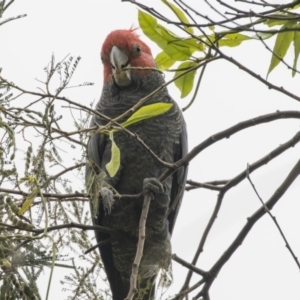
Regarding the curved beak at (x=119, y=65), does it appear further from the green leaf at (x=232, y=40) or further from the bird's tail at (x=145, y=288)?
the green leaf at (x=232, y=40)

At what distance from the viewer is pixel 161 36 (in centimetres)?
180

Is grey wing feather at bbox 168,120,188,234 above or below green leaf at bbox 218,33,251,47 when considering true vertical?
above

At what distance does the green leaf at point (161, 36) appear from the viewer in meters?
1.78

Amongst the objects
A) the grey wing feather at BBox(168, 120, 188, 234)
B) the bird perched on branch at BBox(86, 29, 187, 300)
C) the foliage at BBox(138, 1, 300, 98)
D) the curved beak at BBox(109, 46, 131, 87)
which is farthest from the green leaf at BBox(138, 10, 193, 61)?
the curved beak at BBox(109, 46, 131, 87)

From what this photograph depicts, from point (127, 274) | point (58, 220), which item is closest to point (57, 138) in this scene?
point (58, 220)

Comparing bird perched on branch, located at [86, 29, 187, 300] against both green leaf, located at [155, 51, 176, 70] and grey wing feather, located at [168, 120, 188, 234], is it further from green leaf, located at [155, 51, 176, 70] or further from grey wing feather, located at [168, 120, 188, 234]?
green leaf, located at [155, 51, 176, 70]

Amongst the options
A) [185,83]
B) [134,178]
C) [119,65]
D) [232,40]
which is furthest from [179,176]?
[232,40]

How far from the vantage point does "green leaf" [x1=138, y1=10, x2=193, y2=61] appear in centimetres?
178

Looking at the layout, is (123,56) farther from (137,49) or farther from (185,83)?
(185,83)

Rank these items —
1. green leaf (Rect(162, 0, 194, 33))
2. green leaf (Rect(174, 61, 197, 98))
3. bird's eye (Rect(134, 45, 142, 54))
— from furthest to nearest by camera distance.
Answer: bird's eye (Rect(134, 45, 142, 54)), green leaf (Rect(174, 61, 197, 98)), green leaf (Rect(162, 0, 194, 33))

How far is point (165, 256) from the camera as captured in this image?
9.19 ft

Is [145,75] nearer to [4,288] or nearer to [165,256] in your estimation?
[165,256]

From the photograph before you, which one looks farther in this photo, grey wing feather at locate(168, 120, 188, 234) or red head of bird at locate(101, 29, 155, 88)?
red head of bird at locate(101, 29, 155, 88)

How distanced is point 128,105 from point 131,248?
74 centimetres
